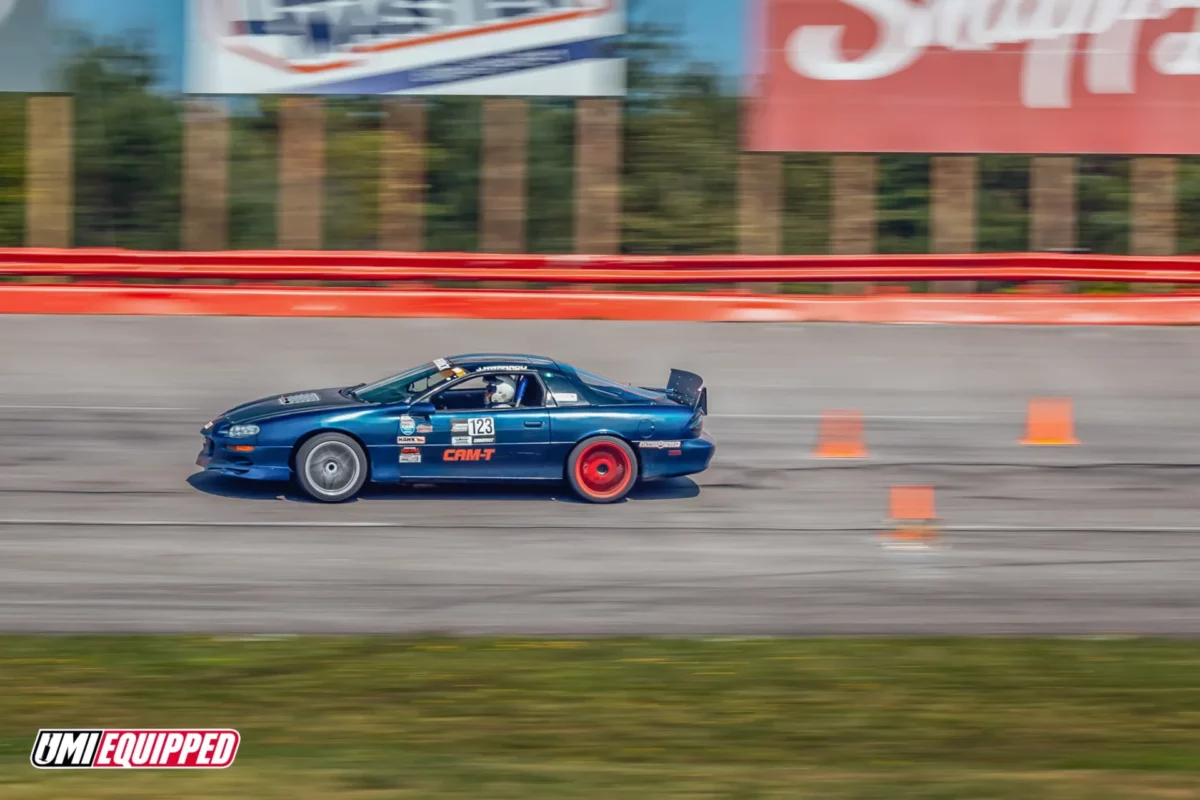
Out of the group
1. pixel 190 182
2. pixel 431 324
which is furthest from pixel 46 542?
pixel 190 182

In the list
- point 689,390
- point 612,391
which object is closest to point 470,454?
point 612,391

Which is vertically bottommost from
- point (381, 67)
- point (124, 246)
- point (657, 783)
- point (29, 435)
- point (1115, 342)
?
point (657, 783)

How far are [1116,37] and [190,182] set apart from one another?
15.5 m

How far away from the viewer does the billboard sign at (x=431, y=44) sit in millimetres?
21625

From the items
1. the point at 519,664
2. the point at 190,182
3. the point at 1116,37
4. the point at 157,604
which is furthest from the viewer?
the point at 190,182

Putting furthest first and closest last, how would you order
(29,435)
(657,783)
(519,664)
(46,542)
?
(29,435)
(46,542)
(519,664)
(657,783)

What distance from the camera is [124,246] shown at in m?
27.2

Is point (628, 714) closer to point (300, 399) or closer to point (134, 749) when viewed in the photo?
point (134, 749)

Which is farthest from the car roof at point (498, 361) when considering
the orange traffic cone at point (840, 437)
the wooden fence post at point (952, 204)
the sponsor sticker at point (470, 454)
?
the wooden fence post at point (952, 204)

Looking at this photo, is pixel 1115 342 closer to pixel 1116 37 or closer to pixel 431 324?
pixel 1116 37

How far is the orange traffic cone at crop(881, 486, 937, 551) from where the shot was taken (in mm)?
10188

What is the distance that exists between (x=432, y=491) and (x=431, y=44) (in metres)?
12.1

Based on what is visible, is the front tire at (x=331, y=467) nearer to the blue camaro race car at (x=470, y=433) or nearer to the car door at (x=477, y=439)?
the blue camaro race car at (x=470, y=433)

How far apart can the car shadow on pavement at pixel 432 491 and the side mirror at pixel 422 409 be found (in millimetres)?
637
